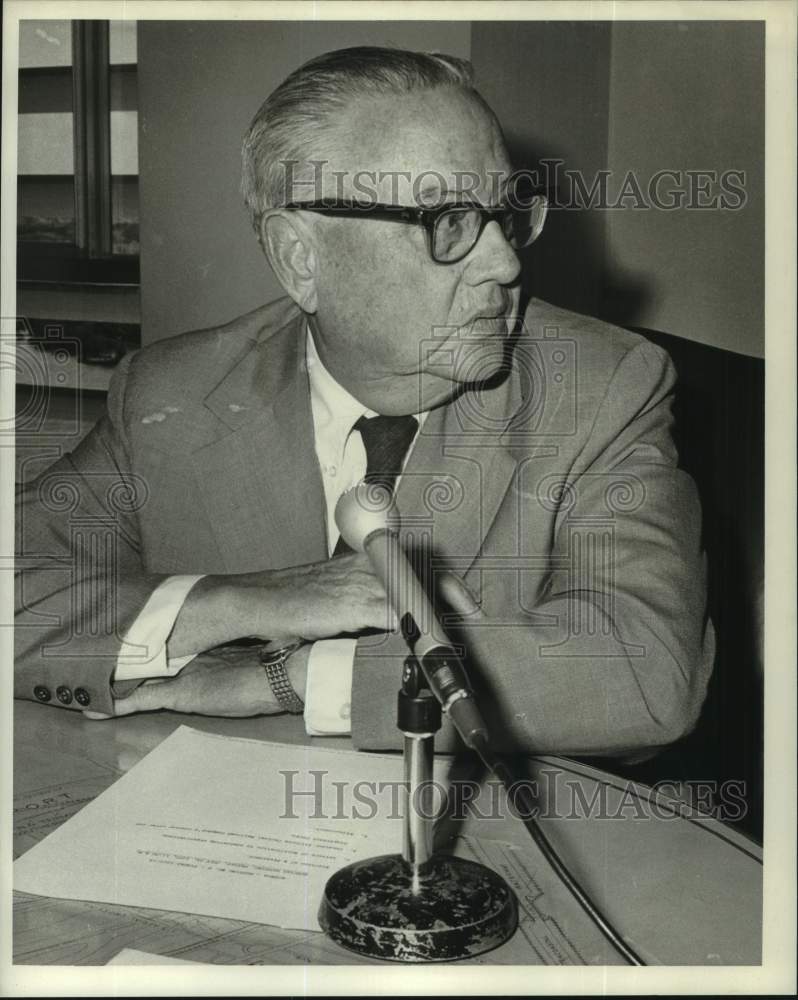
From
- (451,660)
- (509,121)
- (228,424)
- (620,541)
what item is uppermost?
(509,121)

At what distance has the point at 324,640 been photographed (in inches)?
62.2

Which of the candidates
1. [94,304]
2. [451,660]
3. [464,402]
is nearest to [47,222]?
[94,304]

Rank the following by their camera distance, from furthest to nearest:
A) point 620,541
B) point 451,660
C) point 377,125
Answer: point 620,541 → point 377,125 → point 451,660

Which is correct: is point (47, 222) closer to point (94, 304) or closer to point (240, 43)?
point (94, 304)

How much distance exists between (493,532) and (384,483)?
0.16 meters

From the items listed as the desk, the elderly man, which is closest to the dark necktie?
the elderly man

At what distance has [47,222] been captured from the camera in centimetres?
160

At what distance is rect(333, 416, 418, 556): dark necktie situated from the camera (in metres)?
1.60

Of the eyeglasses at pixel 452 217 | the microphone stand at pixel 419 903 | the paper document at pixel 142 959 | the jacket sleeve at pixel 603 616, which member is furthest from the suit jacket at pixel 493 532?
the paper document at pixel 142 959

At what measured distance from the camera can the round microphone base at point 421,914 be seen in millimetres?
1315

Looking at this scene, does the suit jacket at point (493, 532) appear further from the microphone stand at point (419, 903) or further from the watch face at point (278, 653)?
the microphone stand at point (419, 903)

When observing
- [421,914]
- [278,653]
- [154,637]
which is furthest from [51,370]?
[421,914]

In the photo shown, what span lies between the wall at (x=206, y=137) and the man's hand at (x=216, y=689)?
0.45m

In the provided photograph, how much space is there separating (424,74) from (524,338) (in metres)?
A: 0.36
